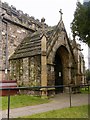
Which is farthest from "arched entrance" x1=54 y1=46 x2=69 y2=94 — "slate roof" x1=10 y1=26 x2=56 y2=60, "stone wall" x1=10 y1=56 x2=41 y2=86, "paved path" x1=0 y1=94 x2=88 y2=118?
"paved path" x1=0 y1=94 x2=88 y2=118

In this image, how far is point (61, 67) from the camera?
21.6 meters

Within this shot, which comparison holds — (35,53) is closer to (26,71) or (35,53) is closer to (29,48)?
Answer: (26,71)

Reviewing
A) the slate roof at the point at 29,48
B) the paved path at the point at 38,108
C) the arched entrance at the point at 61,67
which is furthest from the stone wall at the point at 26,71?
the arched entrance at the point at 61,67

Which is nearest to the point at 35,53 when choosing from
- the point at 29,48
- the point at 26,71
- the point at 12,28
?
the point at 26,71

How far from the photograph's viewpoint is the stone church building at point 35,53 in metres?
17.0

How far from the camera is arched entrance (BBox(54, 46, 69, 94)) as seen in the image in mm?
21062

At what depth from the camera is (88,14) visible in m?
11.4

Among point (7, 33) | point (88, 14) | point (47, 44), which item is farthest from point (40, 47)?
point (88, 14)

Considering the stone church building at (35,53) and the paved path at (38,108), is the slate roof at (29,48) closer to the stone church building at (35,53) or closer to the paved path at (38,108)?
the stone church building at (35,53)

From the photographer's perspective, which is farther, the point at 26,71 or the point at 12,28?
the point at 12,28

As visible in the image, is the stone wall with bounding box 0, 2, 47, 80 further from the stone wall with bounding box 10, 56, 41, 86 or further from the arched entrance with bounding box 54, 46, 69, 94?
the arched entrance with bounding box 54, 46, 69, 94

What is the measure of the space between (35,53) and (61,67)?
16.9 ft

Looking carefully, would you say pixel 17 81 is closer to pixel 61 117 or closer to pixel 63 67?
pixel 63 67

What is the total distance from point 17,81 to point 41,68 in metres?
3.17
